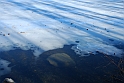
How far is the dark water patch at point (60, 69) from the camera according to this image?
4.50 m

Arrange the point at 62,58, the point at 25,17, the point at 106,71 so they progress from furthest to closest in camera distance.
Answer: the point at 25,17, the point at 62,58, the point at 106,71

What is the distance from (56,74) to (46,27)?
13.9ft

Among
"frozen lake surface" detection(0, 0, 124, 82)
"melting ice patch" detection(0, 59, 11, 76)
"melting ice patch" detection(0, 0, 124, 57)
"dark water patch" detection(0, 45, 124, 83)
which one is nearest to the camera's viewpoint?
"dark water patch" detection(0, 45, 124, 83)

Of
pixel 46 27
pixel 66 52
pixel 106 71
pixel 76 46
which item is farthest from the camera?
pixel 46 27

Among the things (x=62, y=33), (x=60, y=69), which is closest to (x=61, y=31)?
(x=62, y=33)

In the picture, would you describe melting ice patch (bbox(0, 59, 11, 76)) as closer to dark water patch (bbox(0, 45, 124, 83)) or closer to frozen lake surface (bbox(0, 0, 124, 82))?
frozen lake surface (bbox(0, 0, 124, 82))

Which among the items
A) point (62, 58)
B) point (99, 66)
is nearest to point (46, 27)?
point (62, 58)

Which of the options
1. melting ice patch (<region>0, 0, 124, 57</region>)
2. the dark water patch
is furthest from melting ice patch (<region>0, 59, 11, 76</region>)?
melting ice patch (<region>0, 0, 124, 57</region>)

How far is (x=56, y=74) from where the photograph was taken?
470 centimetres

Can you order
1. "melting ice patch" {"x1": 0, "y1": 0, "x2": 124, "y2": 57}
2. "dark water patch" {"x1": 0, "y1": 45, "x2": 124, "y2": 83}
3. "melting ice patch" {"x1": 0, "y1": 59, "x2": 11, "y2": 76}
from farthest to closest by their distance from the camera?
1. "melting ice patch" {"x1": 0, "y1": 0, "x2": 124, "y2": 57}
2. "melting ice patch" {"x1": 0, "y1": 59, "x2": 11, "y2": 76}
3. "dark water patch" {"x1": 0, "y1": 45, "x2": 124, "y2": 83}

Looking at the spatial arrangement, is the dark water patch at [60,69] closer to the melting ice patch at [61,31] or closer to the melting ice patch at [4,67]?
the melting ice patch at [4,67]

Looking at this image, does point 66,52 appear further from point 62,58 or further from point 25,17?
point 25,17

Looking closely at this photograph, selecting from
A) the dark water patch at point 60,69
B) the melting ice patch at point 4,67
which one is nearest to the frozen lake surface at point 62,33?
the melting ice patch at point 4,67

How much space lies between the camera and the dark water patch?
4.50m
